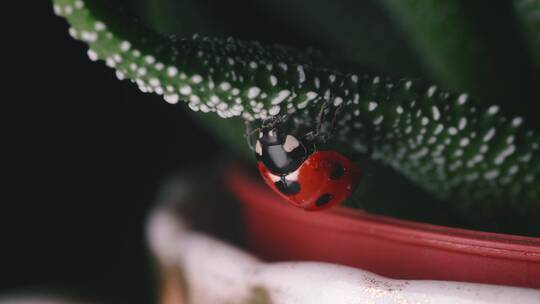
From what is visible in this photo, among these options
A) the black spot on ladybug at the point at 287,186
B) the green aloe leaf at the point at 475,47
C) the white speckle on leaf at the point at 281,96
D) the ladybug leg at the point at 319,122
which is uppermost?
the green aloe leaf at the point at 475,47

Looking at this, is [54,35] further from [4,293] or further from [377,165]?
[377,165]

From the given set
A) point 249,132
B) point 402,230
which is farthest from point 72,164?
point 402,230

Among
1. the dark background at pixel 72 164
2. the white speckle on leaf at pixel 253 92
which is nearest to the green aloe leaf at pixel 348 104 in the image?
the white speckle on leaf at pixel 253 92

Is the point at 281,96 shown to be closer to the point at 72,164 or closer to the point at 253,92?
the point at 253,92

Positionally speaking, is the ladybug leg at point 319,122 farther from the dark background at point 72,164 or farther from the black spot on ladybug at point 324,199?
the dark background at point 72,164

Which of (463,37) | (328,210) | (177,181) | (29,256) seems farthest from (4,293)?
(463,37)

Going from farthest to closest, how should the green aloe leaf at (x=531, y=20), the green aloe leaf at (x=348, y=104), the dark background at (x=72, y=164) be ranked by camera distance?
the dark background at (x=72, y=164) → the green aloe leaf at (x=531, y=20) → the green aloe leaf at (x=348, y=104)

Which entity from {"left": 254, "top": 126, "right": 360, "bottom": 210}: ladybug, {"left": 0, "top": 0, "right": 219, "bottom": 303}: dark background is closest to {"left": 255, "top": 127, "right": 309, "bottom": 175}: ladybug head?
{"left": 254, "top": 126, "right": 360, "bottom": 210}: ladybug

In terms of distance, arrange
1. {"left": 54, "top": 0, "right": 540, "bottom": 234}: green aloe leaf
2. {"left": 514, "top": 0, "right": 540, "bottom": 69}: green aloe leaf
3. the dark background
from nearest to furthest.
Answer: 1. {"left": 54, "top": 0, "right": 540, "bottom": 234}: green aloe leaf
2. {"left": 514, "top": 0, "right": 540, "bottom": 69}: green aloe leaf
3. the dark background

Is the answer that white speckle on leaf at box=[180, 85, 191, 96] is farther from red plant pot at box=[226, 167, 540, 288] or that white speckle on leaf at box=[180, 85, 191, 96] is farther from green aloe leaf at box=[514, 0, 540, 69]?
green aloe leaf at box=[514, 0, 540, 69]
